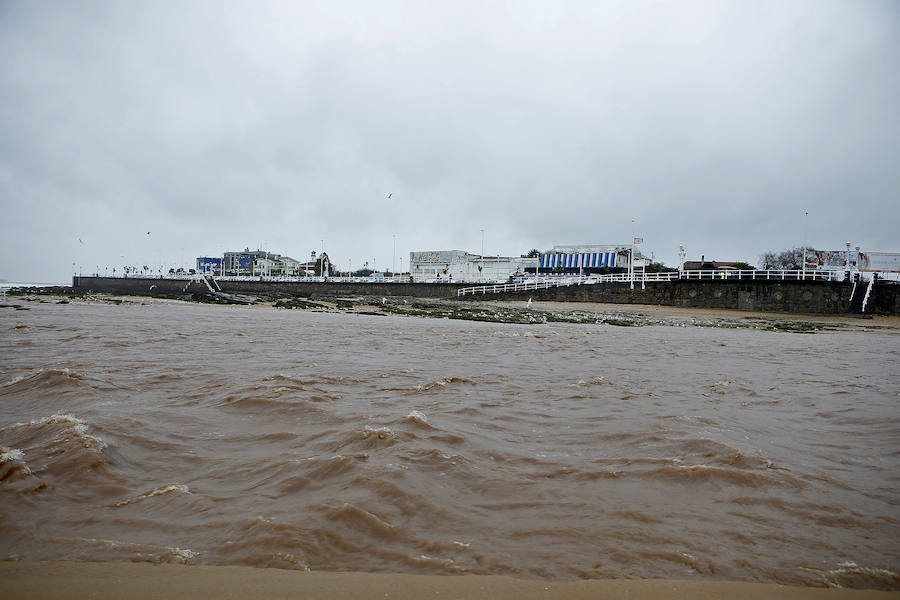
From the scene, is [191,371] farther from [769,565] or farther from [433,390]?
[769,565]

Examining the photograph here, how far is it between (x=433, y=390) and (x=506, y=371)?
241 cm

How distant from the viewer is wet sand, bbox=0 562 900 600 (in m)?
2.25

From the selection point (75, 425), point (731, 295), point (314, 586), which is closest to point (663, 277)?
point (731, 295)

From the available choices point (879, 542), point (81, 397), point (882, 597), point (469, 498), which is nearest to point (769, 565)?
point (882, 597)

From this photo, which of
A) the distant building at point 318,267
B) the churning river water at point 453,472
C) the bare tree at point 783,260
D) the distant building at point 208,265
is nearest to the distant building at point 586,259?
the bare tree at point 783,260

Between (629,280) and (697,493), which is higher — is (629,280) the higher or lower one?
the higher one

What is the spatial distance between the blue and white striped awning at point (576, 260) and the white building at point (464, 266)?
2.41m

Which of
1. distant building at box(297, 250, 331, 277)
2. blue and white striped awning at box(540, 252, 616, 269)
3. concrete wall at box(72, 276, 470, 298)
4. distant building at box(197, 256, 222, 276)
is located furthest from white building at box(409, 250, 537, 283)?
distant building at box(197, 256, 222, 276)

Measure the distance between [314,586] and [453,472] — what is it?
1807 millimetres

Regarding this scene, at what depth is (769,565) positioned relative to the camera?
2680 millimetres

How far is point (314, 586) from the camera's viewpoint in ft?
7.73

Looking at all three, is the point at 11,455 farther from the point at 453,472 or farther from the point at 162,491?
the point at 453,472

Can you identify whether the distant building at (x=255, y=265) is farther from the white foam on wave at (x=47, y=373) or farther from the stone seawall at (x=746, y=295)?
the white foam on wave at (x=47, y=373)

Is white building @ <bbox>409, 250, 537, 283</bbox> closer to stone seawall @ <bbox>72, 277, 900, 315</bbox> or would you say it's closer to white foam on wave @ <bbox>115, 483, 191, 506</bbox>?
stone seawall @ <bbox>72, 277, 900, 315</bbox>
